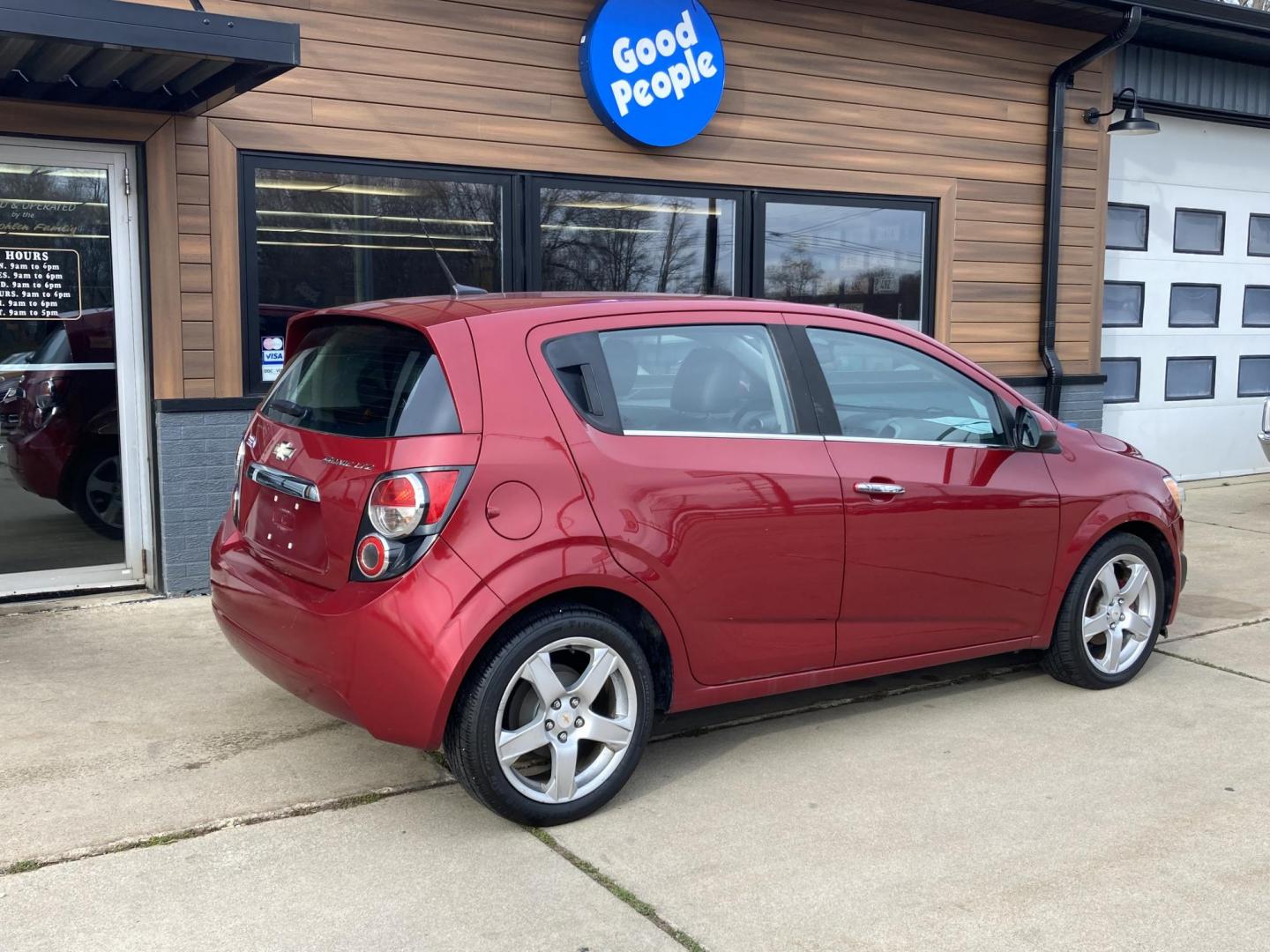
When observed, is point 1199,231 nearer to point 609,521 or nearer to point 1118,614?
point 1118,614

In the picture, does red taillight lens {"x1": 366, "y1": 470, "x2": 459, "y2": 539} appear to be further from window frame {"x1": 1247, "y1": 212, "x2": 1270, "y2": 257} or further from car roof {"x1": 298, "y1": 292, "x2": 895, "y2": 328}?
window frame {"x1": 1247, "y1": 212, "x2": 1270, "y2": 257}

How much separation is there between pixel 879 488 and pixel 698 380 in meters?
0.77

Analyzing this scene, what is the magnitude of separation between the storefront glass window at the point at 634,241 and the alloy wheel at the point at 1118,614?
11.1 ft

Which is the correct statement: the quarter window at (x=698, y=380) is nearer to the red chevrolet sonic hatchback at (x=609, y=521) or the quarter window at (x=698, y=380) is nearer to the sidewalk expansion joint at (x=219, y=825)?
the red chevrolet sonic hatchback at (x=609, y=521)

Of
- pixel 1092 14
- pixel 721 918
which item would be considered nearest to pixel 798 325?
pixel 721 918

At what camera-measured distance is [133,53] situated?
17.5 feet

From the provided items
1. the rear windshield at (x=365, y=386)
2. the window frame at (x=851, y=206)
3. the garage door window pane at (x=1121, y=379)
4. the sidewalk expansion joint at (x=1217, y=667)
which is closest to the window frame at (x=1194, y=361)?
the garage door window pane at (x=1121, y=379)

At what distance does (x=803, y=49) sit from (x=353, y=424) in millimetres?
5733

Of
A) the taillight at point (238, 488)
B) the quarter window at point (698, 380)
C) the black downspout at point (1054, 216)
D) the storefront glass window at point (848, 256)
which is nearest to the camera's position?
the quarter window at point (698, 380)

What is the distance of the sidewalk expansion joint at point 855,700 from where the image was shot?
4.66m

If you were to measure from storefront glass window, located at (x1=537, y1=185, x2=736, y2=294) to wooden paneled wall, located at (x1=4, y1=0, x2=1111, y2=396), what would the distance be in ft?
→ 0.70

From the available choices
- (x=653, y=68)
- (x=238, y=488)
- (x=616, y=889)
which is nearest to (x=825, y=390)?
(x=616, y=889)

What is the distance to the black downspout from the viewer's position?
9492 mm

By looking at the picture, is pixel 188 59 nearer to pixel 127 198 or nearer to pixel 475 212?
pixel 127 198
